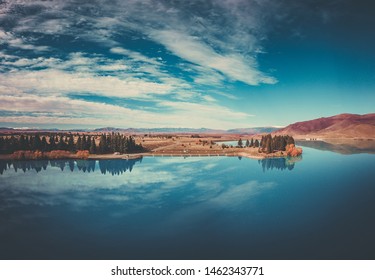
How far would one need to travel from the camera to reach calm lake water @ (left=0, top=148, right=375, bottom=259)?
16.2 metres

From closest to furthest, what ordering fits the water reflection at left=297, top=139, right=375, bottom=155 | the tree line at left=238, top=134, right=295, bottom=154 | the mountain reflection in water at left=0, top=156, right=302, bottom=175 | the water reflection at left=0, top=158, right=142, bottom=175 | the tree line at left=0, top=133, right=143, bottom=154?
the water reflection at left=0, top=158, right=142, bottom=175 < the mountain reflection in water at left=0, top=156, right=302, bottom=175 < the tree line at left=0, top=133, right=143, bottom=154 < the tree line at left=238, top=134, right=295, bottom=154 < the water reflection at left=297, top=139, right=375, bottom=155

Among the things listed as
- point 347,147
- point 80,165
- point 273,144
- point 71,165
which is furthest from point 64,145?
point 347,147

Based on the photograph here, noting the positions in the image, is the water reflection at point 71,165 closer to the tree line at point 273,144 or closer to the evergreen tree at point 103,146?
the evergreen tree at point 103,146

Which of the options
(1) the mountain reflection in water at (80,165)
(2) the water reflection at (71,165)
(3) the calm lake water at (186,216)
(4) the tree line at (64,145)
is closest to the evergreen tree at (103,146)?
(4) the tree line at (64,145)

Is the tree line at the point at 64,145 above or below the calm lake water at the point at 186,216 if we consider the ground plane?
above

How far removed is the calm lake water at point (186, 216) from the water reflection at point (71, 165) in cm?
513

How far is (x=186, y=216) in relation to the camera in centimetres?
2267

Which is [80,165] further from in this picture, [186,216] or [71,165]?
[186,216]

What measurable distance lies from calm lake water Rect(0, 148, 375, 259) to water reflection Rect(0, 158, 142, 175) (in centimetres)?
513

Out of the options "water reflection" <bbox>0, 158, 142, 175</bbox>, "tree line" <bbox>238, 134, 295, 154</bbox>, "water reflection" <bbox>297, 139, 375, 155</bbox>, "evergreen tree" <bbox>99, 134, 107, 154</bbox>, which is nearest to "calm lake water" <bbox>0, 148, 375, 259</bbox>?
"water reflection" <bbox>0, 158, 142, 175</bbox>

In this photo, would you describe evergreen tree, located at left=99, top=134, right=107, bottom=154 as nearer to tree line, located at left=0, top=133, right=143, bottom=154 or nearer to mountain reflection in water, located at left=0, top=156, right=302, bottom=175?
tree line, located at left=0, top=133, right=143, bottom=154

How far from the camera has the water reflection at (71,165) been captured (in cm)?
4853

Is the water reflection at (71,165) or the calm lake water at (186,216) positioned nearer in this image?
the calm lake water at (186,216)

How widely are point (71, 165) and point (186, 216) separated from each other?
126ft
